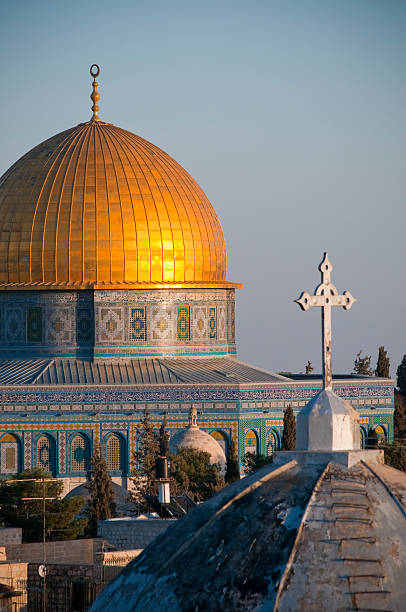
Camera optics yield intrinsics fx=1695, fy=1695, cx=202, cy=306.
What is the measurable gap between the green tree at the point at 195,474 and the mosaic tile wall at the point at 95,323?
4996mm

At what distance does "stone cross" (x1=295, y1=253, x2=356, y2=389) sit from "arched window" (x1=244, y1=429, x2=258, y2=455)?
26.0 meters

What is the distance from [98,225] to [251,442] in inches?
250

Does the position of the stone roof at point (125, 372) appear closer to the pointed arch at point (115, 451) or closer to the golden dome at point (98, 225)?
the pointed arch at point (115, 451)

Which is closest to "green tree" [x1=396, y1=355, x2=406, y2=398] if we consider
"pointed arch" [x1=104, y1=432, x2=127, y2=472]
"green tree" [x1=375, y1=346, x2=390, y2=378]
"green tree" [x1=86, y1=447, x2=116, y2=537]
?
"green tree" [x1=375, y1=346, x2=390, y2=378]

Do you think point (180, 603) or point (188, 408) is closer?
point (180, 603)

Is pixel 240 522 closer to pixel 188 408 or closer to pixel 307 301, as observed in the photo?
pixel 307 301

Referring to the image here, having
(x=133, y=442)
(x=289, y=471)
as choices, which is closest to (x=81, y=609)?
(x=289, y=471)

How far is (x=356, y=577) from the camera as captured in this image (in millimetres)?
8531

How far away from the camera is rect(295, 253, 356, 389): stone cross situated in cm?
936

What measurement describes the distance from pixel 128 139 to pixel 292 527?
32.0 meters

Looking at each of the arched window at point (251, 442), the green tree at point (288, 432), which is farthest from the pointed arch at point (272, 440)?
the green tree at point (288, 432)

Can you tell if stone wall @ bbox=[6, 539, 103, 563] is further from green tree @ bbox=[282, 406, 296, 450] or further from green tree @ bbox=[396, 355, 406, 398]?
green tree @ bbox=[396, 355, 406, 398]

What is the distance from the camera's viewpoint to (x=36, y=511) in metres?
28.1

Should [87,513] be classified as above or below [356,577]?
below
